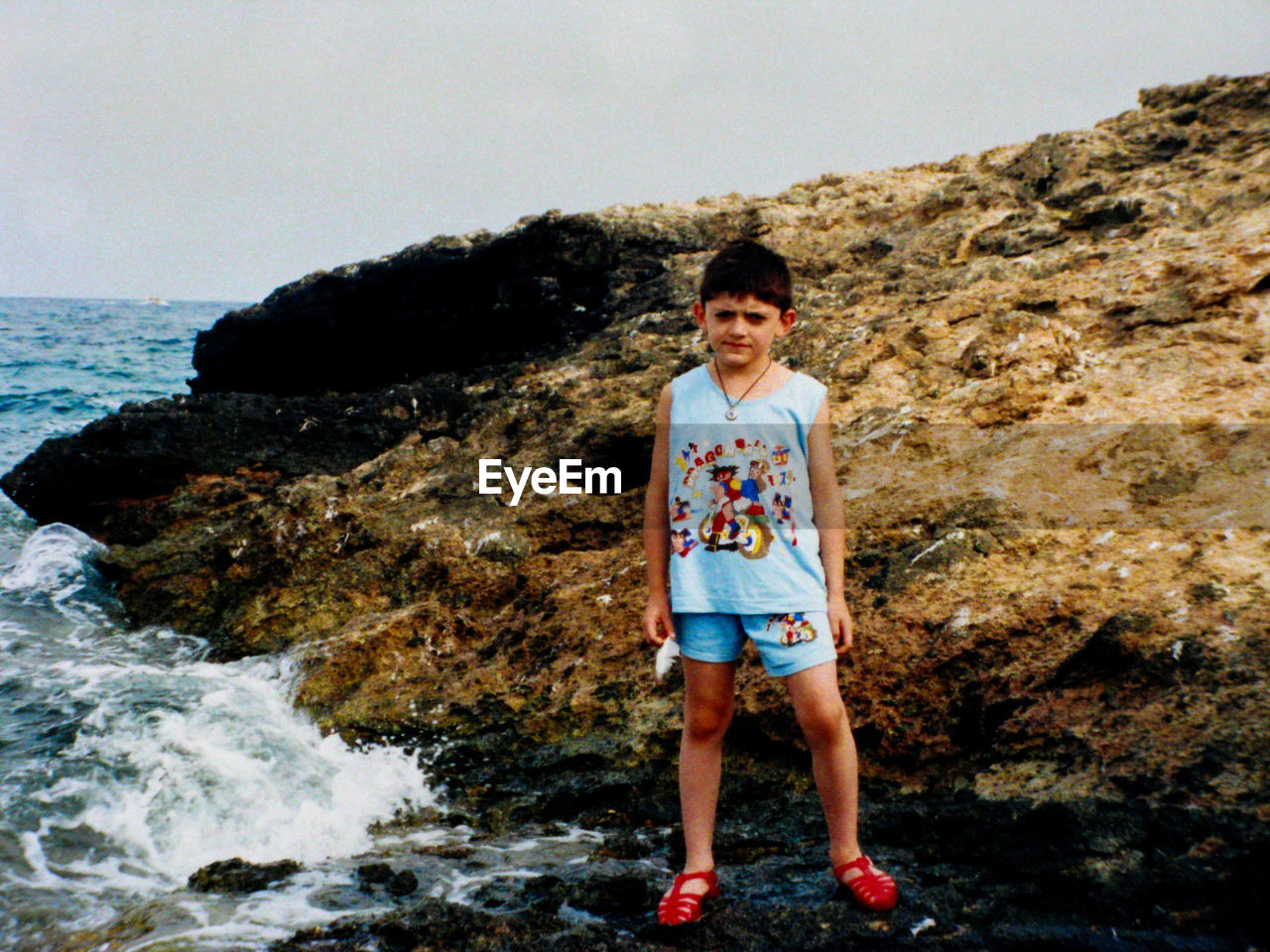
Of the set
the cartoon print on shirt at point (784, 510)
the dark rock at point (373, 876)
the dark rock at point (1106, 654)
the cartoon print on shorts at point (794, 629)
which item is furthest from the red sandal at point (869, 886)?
the dark rock at point (373, 876)

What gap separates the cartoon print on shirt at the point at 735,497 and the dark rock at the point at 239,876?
1768 millimetres

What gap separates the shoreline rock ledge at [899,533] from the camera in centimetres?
252

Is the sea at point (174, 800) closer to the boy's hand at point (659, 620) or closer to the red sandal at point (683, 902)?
the red sandal at point (683, 902)

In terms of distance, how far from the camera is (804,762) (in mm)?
3406

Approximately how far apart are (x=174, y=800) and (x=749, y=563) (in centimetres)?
273

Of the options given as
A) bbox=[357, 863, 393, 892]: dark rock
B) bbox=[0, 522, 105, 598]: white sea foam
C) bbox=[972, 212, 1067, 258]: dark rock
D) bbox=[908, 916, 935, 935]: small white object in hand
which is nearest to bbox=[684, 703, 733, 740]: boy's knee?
bbox=[908, 916, 935, 935]: small white object in hand

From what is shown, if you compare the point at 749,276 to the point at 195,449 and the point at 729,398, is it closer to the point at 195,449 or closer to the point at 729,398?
the point at 729,398

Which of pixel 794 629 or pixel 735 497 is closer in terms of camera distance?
pixel 794 629

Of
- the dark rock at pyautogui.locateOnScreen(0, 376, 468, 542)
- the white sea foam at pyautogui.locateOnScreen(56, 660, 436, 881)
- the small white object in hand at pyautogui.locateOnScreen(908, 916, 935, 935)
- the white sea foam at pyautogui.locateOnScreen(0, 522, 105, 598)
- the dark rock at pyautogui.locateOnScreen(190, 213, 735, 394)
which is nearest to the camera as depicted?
the small white object in hand at pyautogui.locateOnScreen(908, 916, 935, 935)

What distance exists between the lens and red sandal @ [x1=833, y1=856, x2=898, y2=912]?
7.66 ft

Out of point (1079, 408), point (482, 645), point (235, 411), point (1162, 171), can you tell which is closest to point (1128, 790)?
point (1079, 408)

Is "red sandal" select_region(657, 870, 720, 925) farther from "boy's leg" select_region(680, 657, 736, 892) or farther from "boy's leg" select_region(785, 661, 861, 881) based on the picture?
"boy's leg" select_region(785, 661, 861, 881)

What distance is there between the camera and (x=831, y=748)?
2449mm

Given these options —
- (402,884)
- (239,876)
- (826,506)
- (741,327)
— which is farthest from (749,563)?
(239,876)
